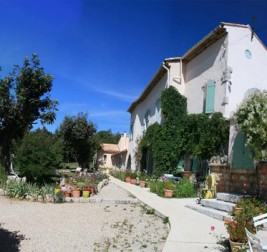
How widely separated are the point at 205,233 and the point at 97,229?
8.53 ft

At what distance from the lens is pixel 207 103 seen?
52.6 feet

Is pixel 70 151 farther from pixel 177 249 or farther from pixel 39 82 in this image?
pixel 177 249

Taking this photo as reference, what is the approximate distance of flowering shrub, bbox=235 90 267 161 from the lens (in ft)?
30.3

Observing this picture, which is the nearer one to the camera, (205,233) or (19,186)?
(205,233)

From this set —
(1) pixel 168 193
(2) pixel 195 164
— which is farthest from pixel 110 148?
(1) pixel 168 193

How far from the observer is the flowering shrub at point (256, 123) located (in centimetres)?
924

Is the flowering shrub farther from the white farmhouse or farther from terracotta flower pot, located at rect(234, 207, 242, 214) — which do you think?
the white farmhouse

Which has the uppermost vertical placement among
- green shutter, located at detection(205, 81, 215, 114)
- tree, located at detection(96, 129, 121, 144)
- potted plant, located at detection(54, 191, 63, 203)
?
tree, located at detection(96, 129, 121, 144)

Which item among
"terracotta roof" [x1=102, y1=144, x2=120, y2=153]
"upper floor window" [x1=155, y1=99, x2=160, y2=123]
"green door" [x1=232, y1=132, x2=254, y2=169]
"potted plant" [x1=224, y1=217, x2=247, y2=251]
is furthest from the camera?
"terracotta roof" [x1=102, y1=144, x2=120, y2=153]

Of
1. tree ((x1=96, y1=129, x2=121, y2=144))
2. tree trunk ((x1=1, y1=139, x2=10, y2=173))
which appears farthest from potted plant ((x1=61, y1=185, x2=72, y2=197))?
tree ((x1=96, y1=129, x2=121, y2=144))

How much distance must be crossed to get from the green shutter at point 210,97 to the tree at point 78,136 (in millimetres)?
20126

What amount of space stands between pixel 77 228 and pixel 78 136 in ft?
87.3

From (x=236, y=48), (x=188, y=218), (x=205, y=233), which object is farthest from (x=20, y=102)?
(x=205, y=233)

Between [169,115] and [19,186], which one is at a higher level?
[169,115]
